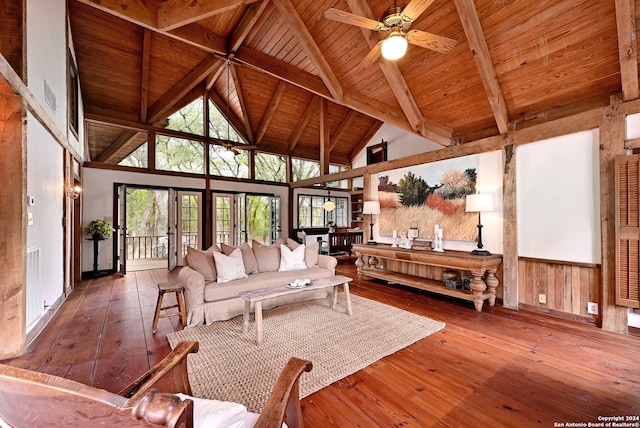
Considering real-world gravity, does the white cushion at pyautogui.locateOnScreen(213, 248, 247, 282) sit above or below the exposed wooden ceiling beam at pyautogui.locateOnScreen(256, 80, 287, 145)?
below

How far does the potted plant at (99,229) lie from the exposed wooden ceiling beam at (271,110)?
4.37 metres

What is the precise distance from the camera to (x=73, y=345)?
2.63 meters

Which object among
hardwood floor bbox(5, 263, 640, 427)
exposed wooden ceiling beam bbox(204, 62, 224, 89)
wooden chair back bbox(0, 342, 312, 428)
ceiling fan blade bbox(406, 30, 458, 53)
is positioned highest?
exposed wooden ceiling beam bbox(204, 62, 224, 89)

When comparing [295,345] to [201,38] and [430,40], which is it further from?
[201,38]

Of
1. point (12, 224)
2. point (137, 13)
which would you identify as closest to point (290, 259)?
point (12, 224)

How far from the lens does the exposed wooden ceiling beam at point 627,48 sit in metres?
2.51

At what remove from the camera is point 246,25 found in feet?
15.1

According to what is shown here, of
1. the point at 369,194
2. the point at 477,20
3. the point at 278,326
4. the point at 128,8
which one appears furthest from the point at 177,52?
the point at 278,326

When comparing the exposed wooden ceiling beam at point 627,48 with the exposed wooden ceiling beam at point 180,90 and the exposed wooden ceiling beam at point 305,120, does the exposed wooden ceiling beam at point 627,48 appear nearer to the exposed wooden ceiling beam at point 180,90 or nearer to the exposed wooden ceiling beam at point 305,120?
the exposed wooden ceiling beam at point 305,120

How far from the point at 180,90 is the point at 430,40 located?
598 cm

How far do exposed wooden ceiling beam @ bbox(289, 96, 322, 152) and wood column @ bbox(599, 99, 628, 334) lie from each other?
6017 millimetres

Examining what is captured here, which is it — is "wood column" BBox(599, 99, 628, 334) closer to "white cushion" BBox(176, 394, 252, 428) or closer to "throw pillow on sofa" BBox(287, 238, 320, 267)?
"throw pillow on sofa" BBox(287, 238, 320, 267)

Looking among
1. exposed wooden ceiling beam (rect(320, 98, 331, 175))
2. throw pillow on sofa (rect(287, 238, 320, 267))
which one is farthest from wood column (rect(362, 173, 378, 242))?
throw pillow on sofa (rect(287, 238, 320, 267))

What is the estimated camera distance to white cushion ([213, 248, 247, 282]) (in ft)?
11.5
